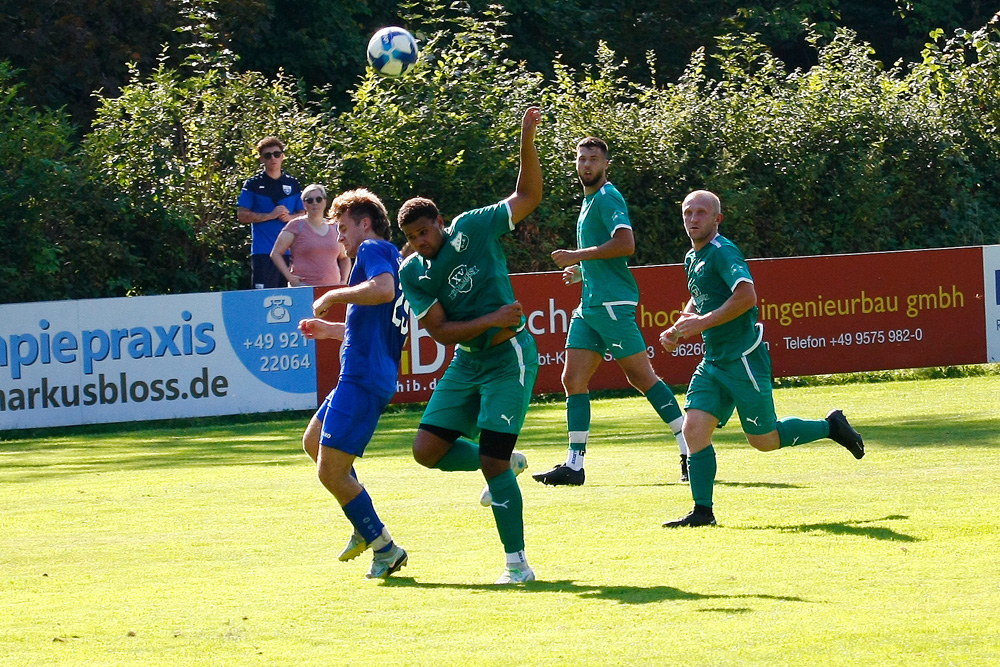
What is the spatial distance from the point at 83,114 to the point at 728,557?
69.8 feet

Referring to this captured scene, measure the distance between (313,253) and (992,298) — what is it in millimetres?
8129

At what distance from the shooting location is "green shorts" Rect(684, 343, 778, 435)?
9.24m

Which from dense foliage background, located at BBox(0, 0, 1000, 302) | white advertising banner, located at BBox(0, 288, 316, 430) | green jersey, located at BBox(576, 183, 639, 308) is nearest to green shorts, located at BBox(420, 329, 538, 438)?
green jersey, located at BBox(576, 183, 639, 308)

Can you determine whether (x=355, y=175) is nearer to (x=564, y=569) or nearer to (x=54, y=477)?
(x=54, y=477)

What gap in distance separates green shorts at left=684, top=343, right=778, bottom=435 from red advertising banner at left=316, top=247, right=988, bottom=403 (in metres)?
8.67

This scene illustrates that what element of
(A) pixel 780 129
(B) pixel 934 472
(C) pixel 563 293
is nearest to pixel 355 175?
(C) pixel 563 293

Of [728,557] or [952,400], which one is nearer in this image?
[728,557]

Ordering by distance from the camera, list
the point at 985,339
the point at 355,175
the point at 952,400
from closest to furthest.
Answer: the point at 952,400 → the point at 985,339 → the point at 355,175

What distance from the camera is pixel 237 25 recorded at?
2833cm

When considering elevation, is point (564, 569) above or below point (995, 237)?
below

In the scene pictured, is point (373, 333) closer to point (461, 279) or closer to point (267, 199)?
point (461, 279)

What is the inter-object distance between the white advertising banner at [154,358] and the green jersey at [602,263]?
646 centimetres

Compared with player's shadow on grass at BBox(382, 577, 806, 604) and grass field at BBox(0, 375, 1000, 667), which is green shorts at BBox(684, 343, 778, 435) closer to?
grass field at BBox(0, 375, 1000, 667)

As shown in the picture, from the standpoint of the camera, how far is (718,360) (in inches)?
367
